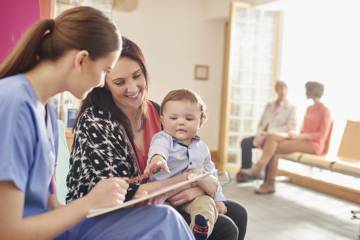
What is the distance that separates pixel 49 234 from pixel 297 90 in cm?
523

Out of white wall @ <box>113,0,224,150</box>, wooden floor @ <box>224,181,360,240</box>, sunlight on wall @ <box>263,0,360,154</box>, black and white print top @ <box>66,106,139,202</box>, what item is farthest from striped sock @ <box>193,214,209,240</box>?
white wall @ <box>113,0,224,150</box>

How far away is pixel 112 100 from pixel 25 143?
2.05 feet

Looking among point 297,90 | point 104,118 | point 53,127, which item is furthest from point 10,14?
point 297,90

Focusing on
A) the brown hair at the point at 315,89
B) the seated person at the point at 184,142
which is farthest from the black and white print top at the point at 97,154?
the brown hair at the point at 315,89

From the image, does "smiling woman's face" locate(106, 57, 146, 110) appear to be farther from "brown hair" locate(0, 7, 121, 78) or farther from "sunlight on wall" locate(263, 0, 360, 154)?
"sunlight on wall" locate(263, 0, 360, 154)

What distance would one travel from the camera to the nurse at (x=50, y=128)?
34.0 inches

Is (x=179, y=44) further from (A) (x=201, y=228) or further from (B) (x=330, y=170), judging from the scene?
(A) (x=201, y=228)

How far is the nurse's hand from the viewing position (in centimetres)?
96

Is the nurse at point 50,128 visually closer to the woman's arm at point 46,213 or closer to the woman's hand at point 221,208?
the woman's arm at point 46,213

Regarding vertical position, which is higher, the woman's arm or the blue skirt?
the woman's arm

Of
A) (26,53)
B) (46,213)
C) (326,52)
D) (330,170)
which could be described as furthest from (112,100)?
(326,52)

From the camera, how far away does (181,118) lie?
5.31 feet

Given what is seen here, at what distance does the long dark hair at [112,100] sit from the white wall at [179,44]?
442 cm

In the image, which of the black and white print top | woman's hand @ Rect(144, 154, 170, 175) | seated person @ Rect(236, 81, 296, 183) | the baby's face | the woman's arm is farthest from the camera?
seated person @ Rect(236, 81, 296, 183)
